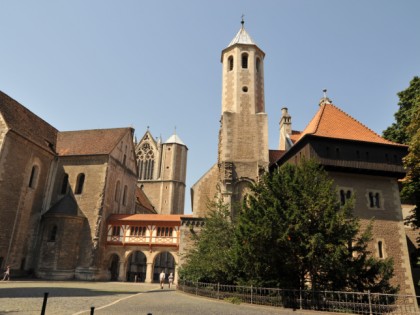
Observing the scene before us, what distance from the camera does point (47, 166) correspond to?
30719mm

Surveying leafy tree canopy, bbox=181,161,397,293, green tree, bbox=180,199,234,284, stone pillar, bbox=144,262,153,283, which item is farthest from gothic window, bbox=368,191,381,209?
stone pillar, bbox=144,262,153,283

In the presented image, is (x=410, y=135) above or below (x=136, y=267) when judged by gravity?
above

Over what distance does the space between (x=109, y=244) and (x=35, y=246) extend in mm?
6028

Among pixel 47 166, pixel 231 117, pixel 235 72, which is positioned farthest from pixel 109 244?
pixel 235 72

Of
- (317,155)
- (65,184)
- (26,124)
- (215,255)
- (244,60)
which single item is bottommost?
(215,255)

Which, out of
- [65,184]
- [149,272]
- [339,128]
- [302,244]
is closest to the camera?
[302,244]

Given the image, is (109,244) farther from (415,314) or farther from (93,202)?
(415,314)

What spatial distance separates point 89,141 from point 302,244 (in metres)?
26.7

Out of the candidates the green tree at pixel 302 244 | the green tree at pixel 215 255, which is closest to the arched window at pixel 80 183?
the green tree at pixel 215 255

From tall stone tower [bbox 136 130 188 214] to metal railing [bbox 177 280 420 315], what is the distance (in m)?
38.2

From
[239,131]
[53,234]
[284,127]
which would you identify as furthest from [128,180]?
[284,127]

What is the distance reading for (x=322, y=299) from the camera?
12.6m

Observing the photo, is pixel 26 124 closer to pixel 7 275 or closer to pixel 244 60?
pixel 7 275

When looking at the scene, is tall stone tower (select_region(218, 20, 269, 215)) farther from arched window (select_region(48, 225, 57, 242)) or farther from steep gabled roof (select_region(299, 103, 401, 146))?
arched window (select_region(48, 225, 57, 242))
